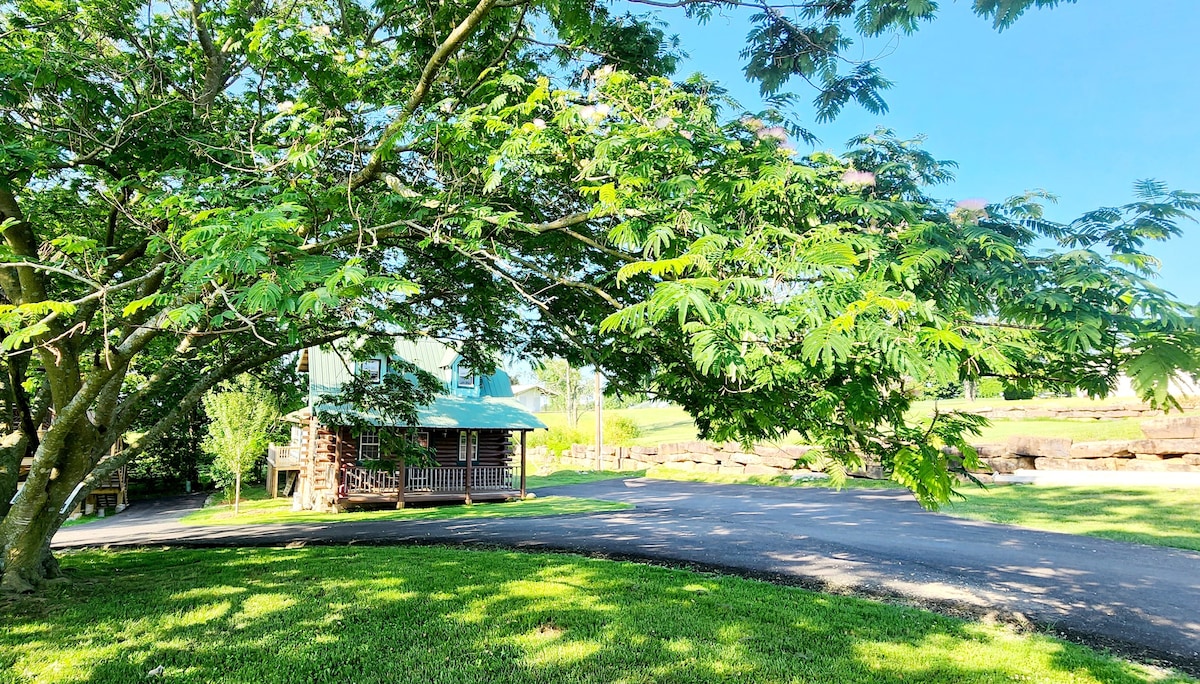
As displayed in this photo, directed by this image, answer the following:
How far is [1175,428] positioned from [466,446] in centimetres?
2052

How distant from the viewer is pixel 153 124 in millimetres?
5473

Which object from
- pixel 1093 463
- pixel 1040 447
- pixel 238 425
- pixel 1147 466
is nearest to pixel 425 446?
pixel 238 425

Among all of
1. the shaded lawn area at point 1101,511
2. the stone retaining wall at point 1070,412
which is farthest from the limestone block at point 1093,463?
the stone retaining wall at point 1070,412

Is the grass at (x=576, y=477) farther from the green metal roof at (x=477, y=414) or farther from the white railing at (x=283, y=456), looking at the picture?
the white railing at (x=283, y=456)

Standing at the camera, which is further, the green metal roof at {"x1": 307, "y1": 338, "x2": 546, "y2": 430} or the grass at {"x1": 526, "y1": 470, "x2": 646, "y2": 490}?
the grass at {"x1": 526, "y1": 470, "x2": 646, "y2": 490}

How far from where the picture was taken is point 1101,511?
12.5 m

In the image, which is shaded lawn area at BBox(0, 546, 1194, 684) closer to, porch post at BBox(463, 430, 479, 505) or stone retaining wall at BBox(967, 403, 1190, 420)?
porch post at BBox(463, 430, 479, 505)

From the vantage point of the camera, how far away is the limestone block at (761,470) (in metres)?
23.9

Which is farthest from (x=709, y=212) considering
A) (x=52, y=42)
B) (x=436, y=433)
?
(x=436, y=433)

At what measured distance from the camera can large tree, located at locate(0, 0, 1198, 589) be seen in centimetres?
305

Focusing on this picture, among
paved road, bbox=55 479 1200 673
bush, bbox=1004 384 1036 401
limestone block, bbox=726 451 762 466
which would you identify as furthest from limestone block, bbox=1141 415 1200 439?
bush, bbox=1004 384 1036 401

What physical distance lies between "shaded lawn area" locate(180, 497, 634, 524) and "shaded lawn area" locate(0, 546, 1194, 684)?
Result: 27.1 feet

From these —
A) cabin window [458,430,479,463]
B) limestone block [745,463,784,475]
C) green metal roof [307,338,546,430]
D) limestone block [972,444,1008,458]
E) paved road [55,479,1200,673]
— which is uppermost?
green metal roof [307,338,546,430]

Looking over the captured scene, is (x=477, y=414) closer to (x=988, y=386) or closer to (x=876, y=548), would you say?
(x=876, y=548)
